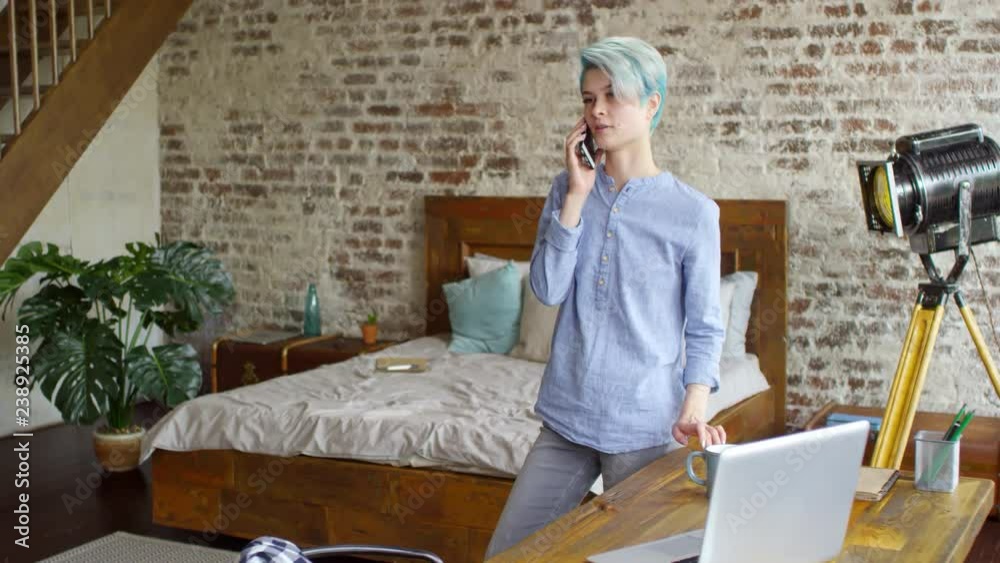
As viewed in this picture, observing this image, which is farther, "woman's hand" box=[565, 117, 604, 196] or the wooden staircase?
the wooden staircase

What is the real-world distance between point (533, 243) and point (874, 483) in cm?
349

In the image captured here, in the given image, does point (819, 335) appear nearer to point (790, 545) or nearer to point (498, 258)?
point (498, 258)

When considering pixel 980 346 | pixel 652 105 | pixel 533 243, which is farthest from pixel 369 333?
pixel 652 105

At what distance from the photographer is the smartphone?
2314mm

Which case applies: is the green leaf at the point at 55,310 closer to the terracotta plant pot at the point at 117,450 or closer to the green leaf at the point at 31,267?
the green leaf at the point at 31,267

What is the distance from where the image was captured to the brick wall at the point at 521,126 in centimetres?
477

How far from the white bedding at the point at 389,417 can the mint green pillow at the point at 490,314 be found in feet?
1.40

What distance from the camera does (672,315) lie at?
7.68 ft

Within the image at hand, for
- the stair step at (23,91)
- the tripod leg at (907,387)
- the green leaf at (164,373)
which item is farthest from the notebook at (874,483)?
the stair step at (23,91)

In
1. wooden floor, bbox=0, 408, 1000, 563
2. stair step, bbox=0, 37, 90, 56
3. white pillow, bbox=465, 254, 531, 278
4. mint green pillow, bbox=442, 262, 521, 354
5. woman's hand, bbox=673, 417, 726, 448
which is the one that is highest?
stair step, bbox=0, 37, 90, 56

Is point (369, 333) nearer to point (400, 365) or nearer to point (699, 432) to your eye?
point (400, 365)

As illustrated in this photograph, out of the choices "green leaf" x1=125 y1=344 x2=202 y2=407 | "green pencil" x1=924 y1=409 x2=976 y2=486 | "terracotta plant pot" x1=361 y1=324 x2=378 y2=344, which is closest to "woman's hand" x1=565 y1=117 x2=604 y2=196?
"green pencil" x1=924 y1=409 x2=976 y2=486

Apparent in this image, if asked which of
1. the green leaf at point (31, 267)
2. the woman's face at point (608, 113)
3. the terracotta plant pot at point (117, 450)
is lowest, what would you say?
the terracotta plant pot at point (117, 450)

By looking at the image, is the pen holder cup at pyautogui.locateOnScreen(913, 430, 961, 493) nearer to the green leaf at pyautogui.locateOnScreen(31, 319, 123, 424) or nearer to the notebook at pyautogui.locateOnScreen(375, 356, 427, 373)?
the notebook at pyautogui.locateOnScreen(375, 356, 427, 373)
